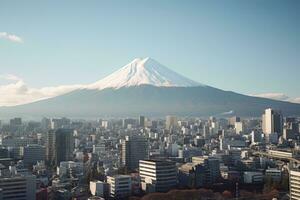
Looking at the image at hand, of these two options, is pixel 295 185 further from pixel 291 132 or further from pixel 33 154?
pixel 291 132

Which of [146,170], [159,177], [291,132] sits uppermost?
[291,132]

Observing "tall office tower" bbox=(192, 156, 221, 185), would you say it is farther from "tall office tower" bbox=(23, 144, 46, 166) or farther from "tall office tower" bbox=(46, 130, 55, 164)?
"tall office tower" bbox=(23, 144, 46, 166)

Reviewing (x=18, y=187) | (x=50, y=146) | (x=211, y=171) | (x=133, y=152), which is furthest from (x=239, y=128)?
(x=18, y=187)

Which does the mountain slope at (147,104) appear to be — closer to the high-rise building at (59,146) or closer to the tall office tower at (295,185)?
the high-rise building at (59,146)

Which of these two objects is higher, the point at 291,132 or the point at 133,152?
the point at 291,132

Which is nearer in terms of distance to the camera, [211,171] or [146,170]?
[146,170]

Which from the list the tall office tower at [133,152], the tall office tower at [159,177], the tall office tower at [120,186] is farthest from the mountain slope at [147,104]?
the tall office tower at [120,186]
